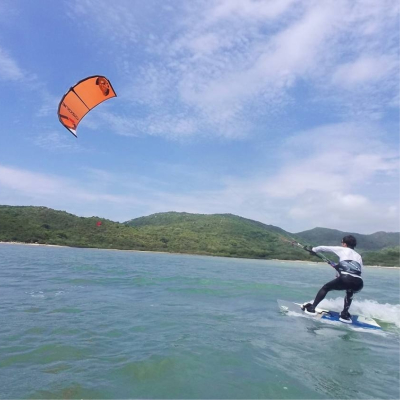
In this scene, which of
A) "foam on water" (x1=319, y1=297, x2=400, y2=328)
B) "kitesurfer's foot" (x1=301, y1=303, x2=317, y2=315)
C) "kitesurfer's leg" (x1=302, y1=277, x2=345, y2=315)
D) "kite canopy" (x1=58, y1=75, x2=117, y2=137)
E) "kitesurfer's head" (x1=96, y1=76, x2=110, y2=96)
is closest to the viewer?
"kite canopy" (x1=58, y1=75, x2=117, y2=137)

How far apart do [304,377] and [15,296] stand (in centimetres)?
921

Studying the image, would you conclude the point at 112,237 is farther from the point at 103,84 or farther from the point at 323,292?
the point at 103,84

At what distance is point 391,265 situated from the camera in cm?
9994

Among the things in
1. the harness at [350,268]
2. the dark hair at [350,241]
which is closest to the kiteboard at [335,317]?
the harness at [350,268]

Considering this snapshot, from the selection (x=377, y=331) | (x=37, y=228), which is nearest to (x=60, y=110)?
(x=377, y=331)

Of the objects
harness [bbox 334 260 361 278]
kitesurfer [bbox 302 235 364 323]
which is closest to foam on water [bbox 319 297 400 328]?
kitesurfer [bbox 302 235 364 323]

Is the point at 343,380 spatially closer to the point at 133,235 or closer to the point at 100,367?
the point at 100,367

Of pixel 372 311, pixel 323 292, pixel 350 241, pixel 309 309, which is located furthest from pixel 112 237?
pixel 350 241

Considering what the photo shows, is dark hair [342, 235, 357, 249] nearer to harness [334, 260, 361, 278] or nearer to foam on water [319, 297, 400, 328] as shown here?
harness [334, 260, 361, 278]

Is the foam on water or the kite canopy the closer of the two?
the kite canopy

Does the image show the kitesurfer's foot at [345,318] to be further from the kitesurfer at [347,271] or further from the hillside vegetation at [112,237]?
the hillside vegetation at [112,237]

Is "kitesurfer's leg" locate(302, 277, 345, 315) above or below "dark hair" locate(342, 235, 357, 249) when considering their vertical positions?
below

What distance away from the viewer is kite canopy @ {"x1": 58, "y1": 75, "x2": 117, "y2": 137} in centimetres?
835

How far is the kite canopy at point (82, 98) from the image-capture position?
835 centimetres
